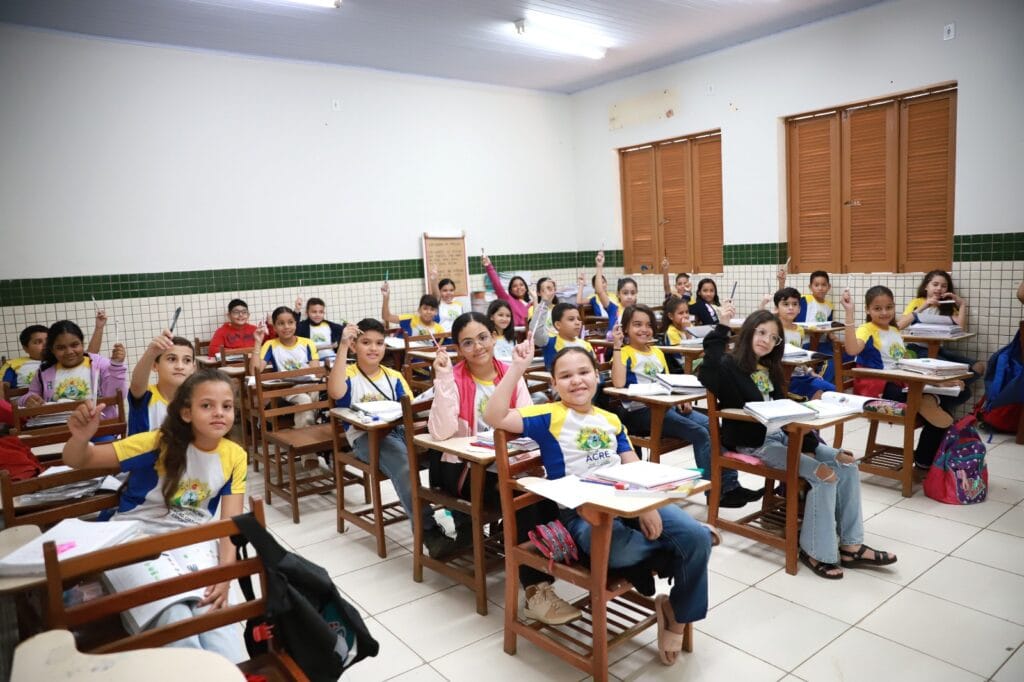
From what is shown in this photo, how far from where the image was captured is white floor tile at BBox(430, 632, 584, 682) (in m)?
2.37

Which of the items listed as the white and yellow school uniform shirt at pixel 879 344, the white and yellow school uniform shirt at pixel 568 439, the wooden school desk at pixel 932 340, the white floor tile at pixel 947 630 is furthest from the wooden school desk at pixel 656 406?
the wooden school desk at pixel 932 340

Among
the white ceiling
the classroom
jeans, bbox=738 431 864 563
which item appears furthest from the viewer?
the white ceiling

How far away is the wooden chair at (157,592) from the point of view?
1.40m

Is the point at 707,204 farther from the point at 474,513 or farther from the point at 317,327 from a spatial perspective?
the point at 474,513

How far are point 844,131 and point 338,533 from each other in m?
5.53

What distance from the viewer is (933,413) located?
3932 millimetres

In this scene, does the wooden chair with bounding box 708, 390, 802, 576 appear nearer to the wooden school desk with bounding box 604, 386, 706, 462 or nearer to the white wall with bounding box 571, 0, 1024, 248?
the wooden school desk with bounding box 604, 386, 706, 462

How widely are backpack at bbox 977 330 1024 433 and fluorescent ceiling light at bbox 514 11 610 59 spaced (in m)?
4.19

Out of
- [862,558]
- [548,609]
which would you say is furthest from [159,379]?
[862,558]

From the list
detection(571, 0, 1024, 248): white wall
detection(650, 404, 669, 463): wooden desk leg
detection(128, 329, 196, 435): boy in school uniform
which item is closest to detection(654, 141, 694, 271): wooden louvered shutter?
detection(571, 0, 1024, 248): white wall

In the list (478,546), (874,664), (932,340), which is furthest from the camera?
A: (932,340)

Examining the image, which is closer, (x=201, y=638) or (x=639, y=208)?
(x=201, y=638)

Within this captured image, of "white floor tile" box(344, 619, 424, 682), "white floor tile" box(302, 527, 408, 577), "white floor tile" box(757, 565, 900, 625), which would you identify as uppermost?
"white floor tile" box(344, 619, 424, 682)

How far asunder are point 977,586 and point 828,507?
2.06 ft
